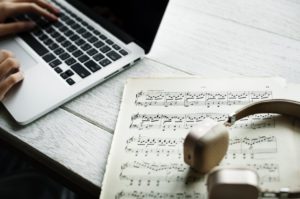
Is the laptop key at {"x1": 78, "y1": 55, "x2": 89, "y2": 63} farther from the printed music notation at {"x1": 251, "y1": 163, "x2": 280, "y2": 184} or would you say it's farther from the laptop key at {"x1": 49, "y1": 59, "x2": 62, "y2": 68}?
the printed music notation at {"x1": 251, "y1": 163, "x2": 280, "y2": 184}

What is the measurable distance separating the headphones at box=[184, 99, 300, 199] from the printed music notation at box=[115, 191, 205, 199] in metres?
0.04

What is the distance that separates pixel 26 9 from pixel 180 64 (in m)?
0.37

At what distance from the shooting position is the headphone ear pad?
549 mm

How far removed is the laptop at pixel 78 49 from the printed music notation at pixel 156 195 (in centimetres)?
22

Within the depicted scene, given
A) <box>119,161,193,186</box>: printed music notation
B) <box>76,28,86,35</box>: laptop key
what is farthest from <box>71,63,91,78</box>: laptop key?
<box>119,161,193,186</box>: printed music notation

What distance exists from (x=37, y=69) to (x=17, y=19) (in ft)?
0.70

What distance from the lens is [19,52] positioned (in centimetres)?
83

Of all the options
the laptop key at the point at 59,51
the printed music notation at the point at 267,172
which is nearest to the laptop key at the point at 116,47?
the laptop key at the point at 59,51

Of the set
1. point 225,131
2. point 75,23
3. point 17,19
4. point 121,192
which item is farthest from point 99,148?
point 17,19

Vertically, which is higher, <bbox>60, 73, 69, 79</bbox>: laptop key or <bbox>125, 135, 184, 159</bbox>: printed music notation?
<bbox>125, 135, 184, 159</bbox>: printed music notation

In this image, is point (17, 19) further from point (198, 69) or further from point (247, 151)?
point (247, 151)

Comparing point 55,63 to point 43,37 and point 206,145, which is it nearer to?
point 43,37

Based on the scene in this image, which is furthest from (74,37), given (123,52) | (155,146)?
(155,146)

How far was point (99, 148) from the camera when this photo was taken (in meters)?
0.65
